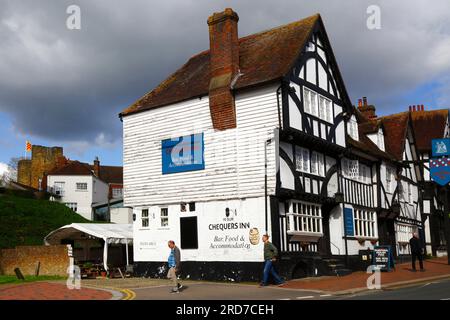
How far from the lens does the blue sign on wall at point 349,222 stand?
25562 mm

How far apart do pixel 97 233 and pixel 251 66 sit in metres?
10.3

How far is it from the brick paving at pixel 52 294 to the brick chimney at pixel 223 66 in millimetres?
8780

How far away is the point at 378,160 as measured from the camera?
30.2m

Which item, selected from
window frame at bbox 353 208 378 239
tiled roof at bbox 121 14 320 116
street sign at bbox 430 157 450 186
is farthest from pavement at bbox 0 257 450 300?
tiled roof at bbox 121 14 320 116

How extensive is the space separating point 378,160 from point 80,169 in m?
43.1

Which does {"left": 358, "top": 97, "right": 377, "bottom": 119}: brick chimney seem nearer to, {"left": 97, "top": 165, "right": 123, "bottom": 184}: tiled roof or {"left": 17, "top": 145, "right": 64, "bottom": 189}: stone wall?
{"left": 97, "top": 165, "right": 123, "bottom": 184}: tiled roof

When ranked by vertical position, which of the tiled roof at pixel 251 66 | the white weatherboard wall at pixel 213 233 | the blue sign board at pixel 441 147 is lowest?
the white weatherboard wall at pixel 213 233

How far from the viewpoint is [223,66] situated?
22.6m

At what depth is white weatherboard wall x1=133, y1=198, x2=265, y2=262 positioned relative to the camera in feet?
68.2

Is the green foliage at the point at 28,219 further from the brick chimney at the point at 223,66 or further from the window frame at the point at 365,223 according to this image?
the window frame at the point at 365,223

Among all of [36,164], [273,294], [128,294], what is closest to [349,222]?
[273,294]

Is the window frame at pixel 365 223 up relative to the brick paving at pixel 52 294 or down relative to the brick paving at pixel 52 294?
up

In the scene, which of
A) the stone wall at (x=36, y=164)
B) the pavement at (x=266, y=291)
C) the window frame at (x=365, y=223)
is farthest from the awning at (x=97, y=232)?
the stone wall at (x=36, y=164)
